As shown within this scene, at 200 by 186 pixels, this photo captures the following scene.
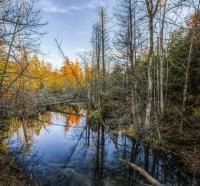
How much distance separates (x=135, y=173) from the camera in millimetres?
7578

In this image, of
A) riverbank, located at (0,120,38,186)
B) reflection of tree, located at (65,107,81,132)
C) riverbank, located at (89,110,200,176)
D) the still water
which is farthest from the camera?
reflection of tree, located at (65,107,81,132)

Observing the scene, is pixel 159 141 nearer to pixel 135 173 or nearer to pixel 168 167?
pixel 168 167

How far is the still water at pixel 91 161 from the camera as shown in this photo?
7.11 meters

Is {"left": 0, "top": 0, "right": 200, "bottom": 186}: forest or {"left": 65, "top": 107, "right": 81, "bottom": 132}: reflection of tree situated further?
{"left": 65, "top": 107, "right": 81, "bottom": 132}: reflection of tree

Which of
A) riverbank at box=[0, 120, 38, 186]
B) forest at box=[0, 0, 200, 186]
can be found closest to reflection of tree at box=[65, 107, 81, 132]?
forest at box=[0, 0, 200, 186]

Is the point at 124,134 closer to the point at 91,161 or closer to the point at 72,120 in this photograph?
the point at 91,161

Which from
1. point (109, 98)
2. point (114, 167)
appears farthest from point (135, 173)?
point (109, 98)

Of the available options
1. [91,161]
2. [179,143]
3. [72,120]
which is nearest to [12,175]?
[91,161]

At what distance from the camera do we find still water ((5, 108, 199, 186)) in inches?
280

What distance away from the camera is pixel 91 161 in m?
9.08

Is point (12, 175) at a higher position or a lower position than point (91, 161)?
higher

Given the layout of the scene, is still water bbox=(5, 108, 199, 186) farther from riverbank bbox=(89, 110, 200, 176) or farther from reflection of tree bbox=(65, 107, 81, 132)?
reflection of tree bbox=(65, 107, 81, 132)

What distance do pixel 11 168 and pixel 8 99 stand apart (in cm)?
426

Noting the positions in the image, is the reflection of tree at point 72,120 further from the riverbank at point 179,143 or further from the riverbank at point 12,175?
the riverbank at point 12,175
